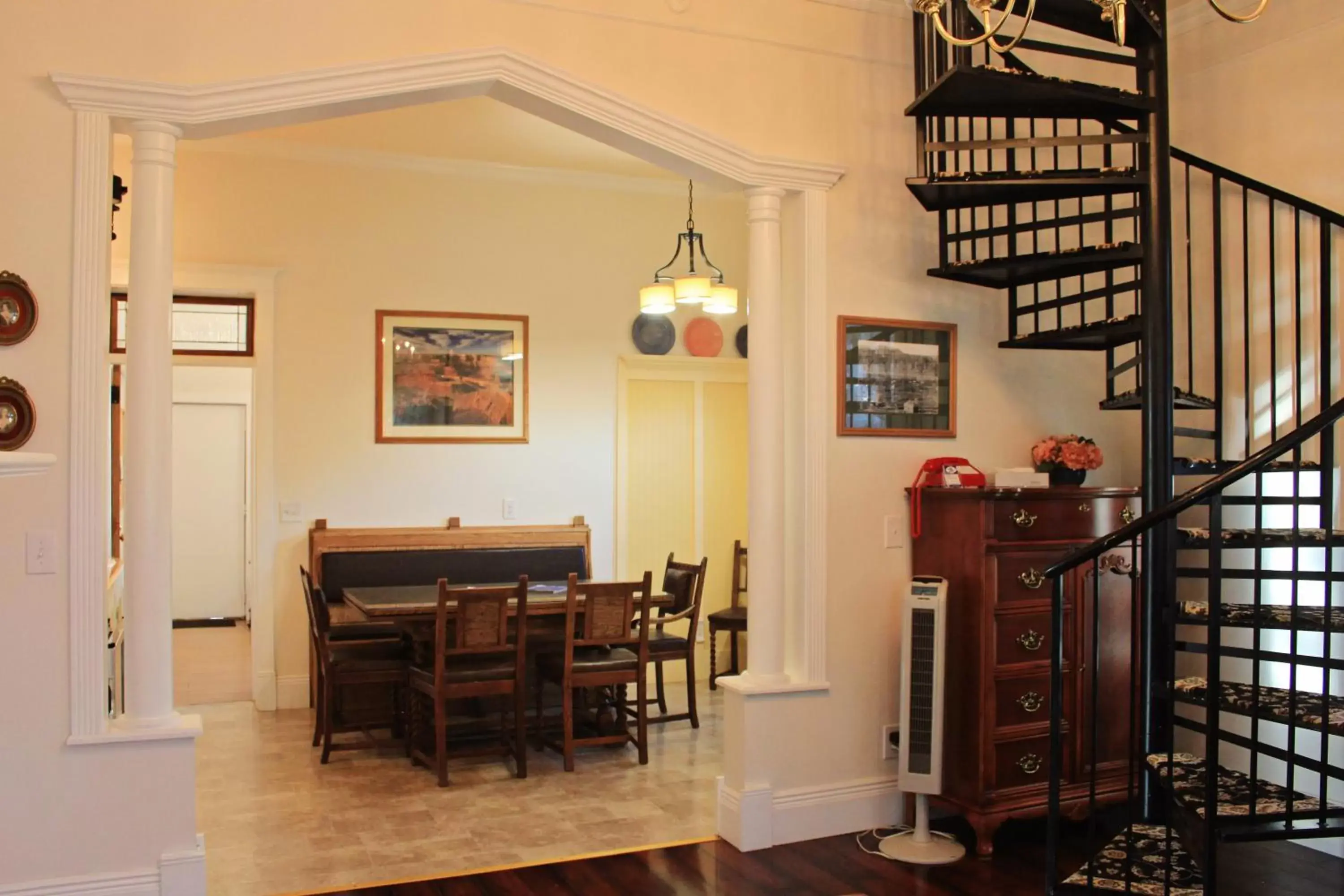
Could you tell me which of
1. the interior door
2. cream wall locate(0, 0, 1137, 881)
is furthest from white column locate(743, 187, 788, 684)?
the interior door

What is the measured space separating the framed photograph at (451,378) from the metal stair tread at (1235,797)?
4.76m

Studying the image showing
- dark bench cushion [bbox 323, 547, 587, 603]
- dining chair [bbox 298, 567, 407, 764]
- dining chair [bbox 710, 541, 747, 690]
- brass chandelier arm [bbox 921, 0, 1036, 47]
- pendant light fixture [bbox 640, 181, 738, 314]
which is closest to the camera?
brass chandelier arm [bbox 921, 0, 1036, 47]

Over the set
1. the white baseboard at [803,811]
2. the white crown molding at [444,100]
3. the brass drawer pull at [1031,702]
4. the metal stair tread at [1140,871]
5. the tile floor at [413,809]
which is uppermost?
the white crown molding at [444,100]

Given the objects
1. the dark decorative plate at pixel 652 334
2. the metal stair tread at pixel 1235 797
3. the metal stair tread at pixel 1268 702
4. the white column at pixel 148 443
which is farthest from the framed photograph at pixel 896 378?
the dark decorative plate at pixel 652 334

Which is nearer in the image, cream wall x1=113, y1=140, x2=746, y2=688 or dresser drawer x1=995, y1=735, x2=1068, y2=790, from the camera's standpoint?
dresser drawer x1=995, y1=735, x2=1068, y2=790

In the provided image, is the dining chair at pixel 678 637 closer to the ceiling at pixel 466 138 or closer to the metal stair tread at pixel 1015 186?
the ceiling at pixel 466 138

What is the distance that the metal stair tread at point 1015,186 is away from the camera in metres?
4.16

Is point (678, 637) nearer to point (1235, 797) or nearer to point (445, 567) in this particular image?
point (445, 567)

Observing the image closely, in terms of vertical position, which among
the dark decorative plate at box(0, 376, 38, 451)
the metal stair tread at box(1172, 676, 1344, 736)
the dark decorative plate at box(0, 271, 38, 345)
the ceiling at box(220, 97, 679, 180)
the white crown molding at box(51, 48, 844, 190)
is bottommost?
the metal stair tread at box(1172, 676, 1344, 736)

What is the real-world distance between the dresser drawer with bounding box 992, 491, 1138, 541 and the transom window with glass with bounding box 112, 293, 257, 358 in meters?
4.71

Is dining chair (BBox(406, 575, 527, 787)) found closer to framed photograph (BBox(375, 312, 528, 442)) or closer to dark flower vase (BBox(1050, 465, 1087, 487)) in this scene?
framed photograph (BBox(375, 312, 528, 442))

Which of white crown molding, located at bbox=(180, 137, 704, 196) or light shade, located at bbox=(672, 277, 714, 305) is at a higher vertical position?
white crown molding, located at bbox=(180, 137, 704, 196)

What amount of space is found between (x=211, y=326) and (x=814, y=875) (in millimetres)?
4926

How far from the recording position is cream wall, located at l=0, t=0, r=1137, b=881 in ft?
11.4
